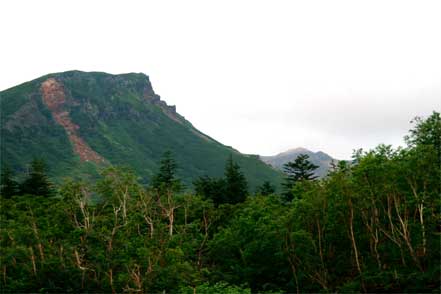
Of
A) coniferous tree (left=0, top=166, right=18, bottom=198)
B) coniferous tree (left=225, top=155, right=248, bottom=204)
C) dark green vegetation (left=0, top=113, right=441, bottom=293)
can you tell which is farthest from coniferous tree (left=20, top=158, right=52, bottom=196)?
dark green vegetation (left=0, top=113, right=441, bottom=293)

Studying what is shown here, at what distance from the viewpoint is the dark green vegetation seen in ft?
117

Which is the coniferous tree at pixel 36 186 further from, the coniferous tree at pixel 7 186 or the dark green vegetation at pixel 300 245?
the dark green vegetation at pixel 300 245

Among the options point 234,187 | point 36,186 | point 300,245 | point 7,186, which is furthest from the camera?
point 234,187

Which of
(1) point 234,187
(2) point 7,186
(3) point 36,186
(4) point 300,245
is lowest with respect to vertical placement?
(4) point 300,245

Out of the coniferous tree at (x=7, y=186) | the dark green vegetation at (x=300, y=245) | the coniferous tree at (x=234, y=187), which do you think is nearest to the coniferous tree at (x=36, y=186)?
the coniferous tree at (x=7, y=186)

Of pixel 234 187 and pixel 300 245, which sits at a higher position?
pixel 234 187

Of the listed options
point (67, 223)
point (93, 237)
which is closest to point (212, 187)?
point (67, 223)

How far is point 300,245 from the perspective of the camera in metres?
40.8

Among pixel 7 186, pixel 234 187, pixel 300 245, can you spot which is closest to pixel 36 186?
pixel 7 186

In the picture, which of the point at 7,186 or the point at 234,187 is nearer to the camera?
the point at 7,186

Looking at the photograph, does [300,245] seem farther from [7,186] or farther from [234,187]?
[7,186]

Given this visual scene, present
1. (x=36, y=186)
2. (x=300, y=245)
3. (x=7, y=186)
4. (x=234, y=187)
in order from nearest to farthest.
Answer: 1. (x=300, y=245)
2. (x=7, y=186)
3. (x=36, y=186)
4. (x=234, y=187)

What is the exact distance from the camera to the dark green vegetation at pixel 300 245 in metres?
35.7

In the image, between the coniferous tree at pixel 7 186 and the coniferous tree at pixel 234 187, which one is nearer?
the coniferous tree at pixel 7 186
